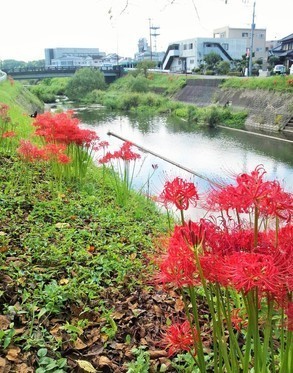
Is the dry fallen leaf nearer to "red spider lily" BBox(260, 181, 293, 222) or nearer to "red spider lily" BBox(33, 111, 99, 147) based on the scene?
"red spider lily" BBox(260, 181, 293, 222)

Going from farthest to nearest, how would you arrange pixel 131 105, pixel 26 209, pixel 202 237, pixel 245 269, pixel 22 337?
pixel 131 105 < pixel 26 209 < pixel 22 337 < pixel 202 237 < pixel 245 269

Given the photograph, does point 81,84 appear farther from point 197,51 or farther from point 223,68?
point 197,51

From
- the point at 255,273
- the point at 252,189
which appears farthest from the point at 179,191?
the point at 255,273

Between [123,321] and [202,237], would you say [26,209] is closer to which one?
[123,321]

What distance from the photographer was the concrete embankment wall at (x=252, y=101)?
25203 mm

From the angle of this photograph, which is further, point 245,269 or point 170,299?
point 170,299

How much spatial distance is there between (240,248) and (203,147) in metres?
18.2

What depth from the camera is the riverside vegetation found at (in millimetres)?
1454

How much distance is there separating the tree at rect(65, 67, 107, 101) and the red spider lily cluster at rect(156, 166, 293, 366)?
4513 centimetres

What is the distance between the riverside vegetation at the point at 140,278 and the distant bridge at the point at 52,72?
4065 centimetres

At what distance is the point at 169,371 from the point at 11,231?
2030mm

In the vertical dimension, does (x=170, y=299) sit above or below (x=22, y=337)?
below

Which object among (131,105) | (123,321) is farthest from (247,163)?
(131,105)

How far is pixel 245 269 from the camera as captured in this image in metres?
1.26
